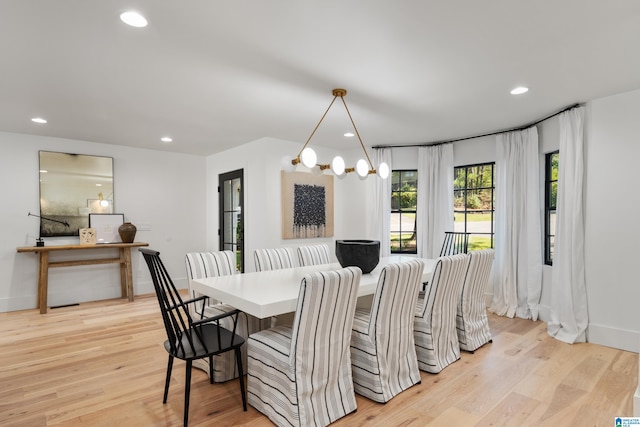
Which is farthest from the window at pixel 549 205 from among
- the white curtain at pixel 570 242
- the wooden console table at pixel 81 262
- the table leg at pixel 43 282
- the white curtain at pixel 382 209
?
the table leg at pixel 43 282

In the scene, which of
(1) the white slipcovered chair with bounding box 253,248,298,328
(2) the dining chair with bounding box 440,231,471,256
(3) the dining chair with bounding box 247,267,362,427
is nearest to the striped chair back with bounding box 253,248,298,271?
(1) the white slipcovered chair with bounding box 253,248,298,328

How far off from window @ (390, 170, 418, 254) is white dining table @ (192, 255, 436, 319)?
245cm

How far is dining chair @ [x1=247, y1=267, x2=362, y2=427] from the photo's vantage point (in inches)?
77.3

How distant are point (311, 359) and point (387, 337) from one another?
2.07 ft

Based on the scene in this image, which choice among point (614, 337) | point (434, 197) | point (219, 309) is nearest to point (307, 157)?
point (219, 309)

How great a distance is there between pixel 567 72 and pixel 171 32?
294cm

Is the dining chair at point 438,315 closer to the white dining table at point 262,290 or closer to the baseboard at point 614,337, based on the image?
the white dining table at point 262,290

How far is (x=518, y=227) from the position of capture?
14.4ft

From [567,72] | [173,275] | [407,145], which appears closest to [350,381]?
[567,72]

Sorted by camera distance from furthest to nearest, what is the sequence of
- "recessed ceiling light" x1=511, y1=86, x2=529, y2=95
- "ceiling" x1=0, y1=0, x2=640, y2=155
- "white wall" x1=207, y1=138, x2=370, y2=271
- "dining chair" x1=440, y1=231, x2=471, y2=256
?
"white wall" x1=207, y1=138, x2=370, y2=271 < "dining chair" x1=440, y1=231, x2=471, y2=256 < "recessed ceiling light" x1=511, y1=86, x2=529, y2=95 < "ceiling" x1=0, y1=0, x2=640, y2=155

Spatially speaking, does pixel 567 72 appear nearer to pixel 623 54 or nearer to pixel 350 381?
pixel 623 54

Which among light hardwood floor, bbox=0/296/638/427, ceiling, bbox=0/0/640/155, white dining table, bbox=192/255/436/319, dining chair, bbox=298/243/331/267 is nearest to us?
ceiling, bbox=0/0/640/155

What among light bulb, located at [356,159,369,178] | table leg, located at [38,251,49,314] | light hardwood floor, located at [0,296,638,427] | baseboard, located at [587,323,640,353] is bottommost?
light hardwood floor, located at [0,296,638,427]

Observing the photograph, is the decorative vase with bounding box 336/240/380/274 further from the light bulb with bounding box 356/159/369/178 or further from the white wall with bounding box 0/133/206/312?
the white wall with bounding box 0/133/206/312
